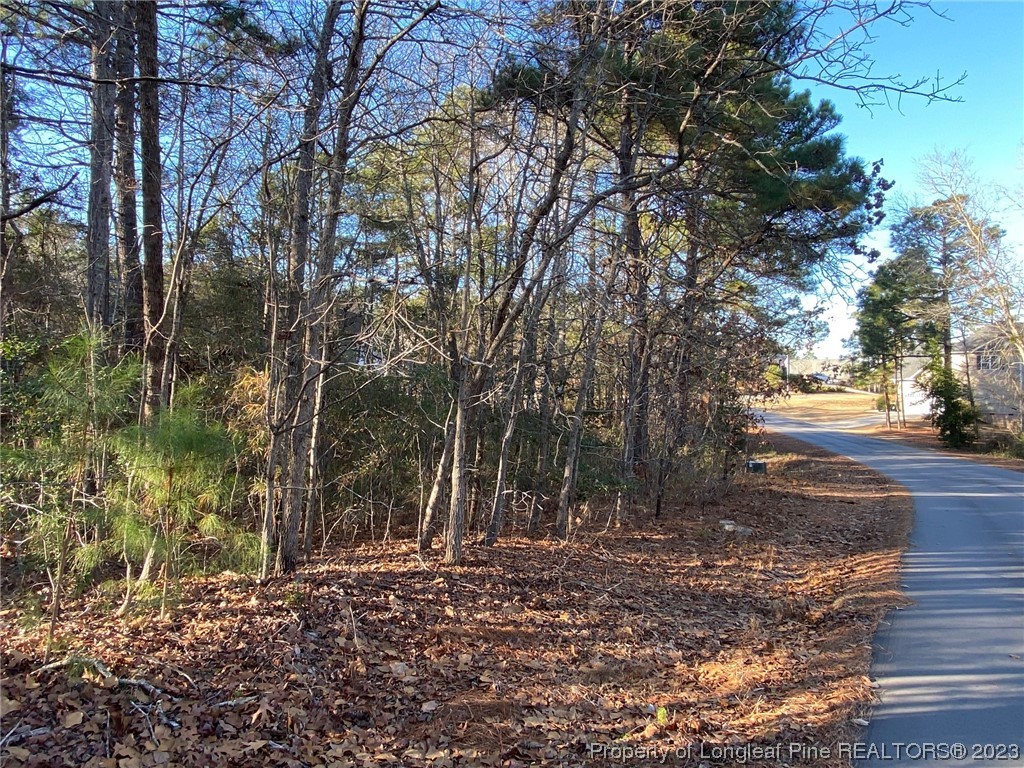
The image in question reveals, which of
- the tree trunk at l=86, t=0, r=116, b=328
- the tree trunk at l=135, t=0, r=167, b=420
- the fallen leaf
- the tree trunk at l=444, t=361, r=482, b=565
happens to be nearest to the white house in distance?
the tree trunk at l=444, t=361, r=482, b=565

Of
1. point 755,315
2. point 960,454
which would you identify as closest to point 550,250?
point 755,315

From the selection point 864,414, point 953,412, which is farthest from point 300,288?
point 864,414

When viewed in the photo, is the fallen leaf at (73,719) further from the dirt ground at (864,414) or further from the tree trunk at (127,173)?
the dirt ground at (864,414)

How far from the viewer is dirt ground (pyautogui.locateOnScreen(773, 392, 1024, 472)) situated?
23.9m

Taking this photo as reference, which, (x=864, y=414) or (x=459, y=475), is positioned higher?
(x=459, y=475)

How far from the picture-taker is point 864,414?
50062 millimetres

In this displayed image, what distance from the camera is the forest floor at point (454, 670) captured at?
139 inches

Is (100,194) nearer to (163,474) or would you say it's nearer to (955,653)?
(163,474)

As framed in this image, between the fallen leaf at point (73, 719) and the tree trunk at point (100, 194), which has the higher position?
the tree trunk at point (100, 194)

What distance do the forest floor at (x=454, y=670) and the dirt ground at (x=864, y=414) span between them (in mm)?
12497

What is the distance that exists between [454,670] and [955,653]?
3998 mm

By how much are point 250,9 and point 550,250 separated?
3988 mm

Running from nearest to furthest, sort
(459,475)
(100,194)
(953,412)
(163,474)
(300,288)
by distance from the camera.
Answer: (163,474) < (300,288) < (459,475) < (100,194) < (953,412)

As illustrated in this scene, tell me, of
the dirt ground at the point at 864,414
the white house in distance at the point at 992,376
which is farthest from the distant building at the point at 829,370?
the white house in distance at the point at 992,376
